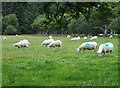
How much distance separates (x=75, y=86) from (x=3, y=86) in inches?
96.4

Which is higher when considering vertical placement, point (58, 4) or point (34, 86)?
point (58, 4)

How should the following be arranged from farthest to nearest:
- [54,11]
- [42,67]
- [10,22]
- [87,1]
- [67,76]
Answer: [10,22] → [42,67] → [67,76] → [54,11] → [87,1]

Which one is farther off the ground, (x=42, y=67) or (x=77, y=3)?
(x=77, y=3)

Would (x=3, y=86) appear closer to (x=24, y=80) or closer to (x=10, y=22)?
(x=24, y=80)

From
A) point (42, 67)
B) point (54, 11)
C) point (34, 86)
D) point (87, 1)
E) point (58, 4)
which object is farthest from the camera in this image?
point (42, 67)

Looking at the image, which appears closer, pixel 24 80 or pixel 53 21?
pixel 53 21

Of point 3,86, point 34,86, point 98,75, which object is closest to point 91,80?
point 98,75

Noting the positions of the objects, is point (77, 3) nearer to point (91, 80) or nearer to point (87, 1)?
point (87, 1)

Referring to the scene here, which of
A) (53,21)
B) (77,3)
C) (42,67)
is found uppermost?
(77,3)

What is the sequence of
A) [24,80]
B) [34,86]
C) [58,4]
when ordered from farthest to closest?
[24,80], [34,86], [58,4]

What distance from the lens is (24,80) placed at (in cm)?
678

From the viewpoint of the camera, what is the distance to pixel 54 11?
513 cm

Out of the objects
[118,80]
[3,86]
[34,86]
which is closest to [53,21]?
[34,86]

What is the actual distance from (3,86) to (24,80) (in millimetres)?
869
